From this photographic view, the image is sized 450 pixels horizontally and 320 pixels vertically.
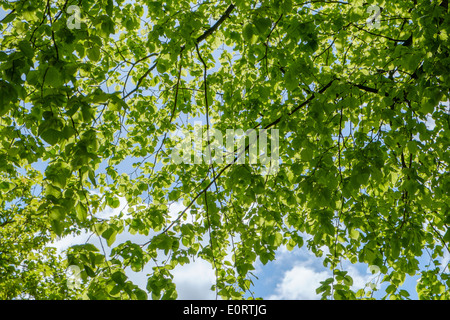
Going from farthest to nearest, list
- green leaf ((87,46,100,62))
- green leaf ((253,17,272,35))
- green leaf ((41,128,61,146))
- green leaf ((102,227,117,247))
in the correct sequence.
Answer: green leaf ((253,17,272,35)), green leaf ((102,227,117,247)), green leaf ((87,46,100,62)), green leaf ((41,128,61,146))

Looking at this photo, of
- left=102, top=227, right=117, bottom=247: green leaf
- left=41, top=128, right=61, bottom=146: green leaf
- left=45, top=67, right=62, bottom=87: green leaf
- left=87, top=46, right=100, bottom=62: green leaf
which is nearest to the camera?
left=41, top=128, right=61, bottom=146: green leaf

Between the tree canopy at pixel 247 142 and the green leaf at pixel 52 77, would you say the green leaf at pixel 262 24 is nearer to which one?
the tree canopy at pixel 247 142

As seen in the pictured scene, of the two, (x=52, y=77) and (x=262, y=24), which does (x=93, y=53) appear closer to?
(x=52, y=77)

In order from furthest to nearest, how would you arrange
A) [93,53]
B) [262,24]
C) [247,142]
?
[247,142], [262,24], [93,53]

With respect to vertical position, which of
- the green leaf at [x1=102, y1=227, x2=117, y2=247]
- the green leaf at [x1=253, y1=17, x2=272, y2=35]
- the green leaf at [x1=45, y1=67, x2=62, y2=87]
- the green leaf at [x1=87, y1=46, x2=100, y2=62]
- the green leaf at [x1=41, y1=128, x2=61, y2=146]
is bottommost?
the green leaf at [x1=102, y1=227, x2=117, y2=247]

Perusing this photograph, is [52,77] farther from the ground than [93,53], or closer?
closer

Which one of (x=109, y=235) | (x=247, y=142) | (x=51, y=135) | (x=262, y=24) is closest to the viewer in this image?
(x=51, y=135)

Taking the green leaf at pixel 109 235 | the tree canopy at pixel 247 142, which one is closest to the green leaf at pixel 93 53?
the tree canopy at pixel 247 142

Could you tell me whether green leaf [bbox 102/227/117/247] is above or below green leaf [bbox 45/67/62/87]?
below

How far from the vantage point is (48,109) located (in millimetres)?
2178

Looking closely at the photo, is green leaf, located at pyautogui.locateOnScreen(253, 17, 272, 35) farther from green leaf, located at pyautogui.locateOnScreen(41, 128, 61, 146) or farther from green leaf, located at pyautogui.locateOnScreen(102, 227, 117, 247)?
green leaf, located at pyautogui.locateOnScreen(102, 227, 117, 247)

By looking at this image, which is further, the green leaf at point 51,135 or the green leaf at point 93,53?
the green leaf at point 93,53

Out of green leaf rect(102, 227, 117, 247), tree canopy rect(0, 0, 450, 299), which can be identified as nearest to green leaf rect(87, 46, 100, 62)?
tree canopy rect(0, 0, 450, 299)

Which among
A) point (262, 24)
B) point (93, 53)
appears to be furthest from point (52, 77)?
point (262, 24)
